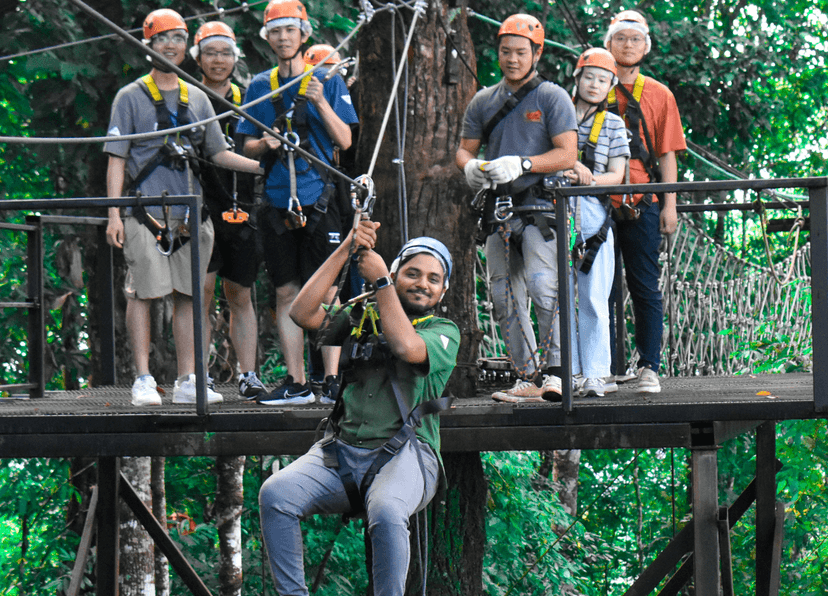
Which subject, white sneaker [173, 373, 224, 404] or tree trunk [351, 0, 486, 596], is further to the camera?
tree trunk [351, 0, 486, 596]

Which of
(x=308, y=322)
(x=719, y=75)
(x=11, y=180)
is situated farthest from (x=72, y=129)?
(x=719, y=75)

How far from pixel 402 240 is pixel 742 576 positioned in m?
9.50

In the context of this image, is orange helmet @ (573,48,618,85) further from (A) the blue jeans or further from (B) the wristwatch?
(B) the wristwatch

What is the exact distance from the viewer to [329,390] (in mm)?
4801

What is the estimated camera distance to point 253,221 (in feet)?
16.9

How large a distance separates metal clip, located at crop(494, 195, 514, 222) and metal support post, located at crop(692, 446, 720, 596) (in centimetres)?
136

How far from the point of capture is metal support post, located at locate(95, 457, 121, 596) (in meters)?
5.49

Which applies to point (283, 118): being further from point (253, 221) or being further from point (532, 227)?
point (532, 227)

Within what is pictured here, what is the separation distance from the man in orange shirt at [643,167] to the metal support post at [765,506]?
187 centimetres

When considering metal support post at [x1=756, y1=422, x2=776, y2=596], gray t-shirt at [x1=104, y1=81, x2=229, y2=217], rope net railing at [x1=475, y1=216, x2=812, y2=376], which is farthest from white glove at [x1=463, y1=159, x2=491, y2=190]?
rope net railing at [x1=475, y1=216, x2=812, y2=376]

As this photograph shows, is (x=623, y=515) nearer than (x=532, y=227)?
No

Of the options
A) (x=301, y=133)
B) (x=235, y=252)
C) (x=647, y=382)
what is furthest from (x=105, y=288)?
(x=647, y=382)

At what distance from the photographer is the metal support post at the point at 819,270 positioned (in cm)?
393

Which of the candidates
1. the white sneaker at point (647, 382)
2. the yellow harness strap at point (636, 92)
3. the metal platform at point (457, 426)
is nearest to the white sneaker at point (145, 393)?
the metal platform at point (457, 426)
